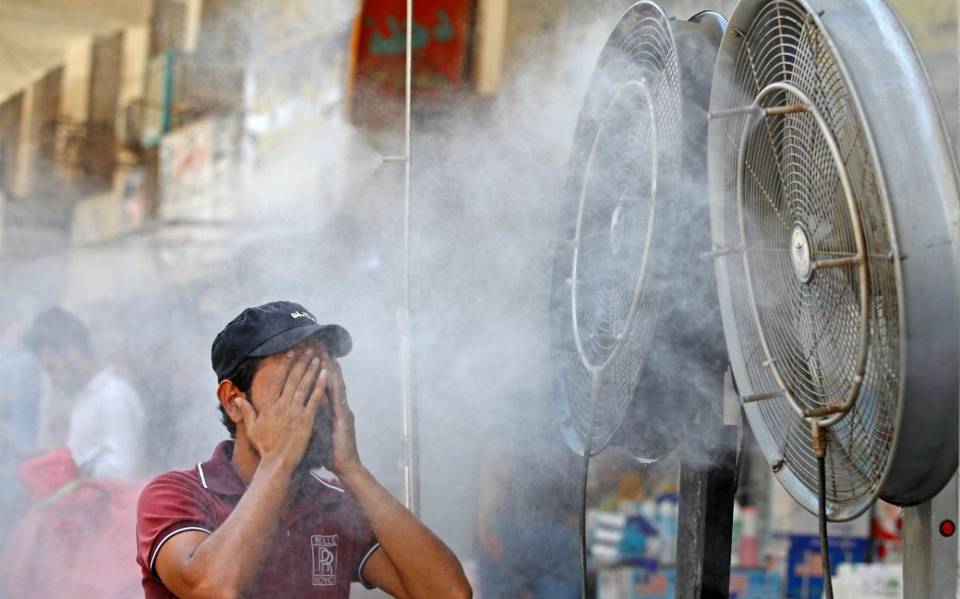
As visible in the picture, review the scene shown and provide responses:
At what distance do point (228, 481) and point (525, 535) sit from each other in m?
2.72

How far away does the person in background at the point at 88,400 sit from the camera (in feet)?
12.2

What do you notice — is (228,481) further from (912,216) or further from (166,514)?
(912,216)

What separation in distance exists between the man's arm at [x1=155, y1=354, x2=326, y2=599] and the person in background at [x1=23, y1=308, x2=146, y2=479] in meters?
1.91

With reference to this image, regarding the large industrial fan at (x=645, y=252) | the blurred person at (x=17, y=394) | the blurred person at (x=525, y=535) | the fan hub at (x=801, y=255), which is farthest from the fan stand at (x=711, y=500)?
the blurred person at (x=17, y=394)

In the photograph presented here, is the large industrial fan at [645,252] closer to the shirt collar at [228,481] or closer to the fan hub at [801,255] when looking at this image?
the fan hub at [801,255]

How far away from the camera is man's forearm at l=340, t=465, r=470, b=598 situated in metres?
1.82

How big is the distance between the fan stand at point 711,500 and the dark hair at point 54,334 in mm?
2963

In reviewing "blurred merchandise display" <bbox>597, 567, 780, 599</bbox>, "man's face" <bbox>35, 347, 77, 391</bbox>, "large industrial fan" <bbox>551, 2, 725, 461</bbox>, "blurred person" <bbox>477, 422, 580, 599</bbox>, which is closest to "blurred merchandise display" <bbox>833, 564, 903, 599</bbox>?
"blurred person" <bbox>477, 422, 580, 599</bbox>

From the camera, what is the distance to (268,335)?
1.82 m

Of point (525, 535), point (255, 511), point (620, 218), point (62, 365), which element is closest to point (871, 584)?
point (525, 535)

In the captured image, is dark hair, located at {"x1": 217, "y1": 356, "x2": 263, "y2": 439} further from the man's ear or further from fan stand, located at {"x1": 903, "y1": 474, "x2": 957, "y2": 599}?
fan stand, located at {"x1": 903, "y1": 474, "x2": 957, "y2": 599}

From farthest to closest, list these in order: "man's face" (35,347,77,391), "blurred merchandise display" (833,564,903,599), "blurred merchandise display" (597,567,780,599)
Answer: "blurred merchandise display" (597,567,780,599) → "man's face" (35,347,77,391) → "blurred merchandise display" (833,564,903,599)

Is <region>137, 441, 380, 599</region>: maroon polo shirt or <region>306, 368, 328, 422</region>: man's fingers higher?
<region>306, 368, 328, 422</region>: man's fingers

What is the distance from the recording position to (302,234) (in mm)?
2965
